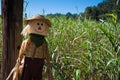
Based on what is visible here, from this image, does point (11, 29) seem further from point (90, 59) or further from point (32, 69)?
point (90, 59)

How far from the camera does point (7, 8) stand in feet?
11.8

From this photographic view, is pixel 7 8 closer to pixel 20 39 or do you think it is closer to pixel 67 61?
pixel 20 39

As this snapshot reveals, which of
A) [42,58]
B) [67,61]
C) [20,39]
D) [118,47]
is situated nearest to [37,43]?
[42,58]

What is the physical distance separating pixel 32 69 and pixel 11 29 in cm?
54

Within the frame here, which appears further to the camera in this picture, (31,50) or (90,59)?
(90,59)

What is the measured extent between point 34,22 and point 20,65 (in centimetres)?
37

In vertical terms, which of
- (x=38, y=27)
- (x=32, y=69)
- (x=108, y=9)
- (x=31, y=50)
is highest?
(x=108, y=9)

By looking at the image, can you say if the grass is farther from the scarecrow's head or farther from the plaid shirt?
the scarecrow's head

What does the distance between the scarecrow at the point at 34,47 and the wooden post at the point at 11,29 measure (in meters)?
0.41

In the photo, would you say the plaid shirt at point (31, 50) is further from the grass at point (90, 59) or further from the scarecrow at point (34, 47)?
the grass at point (90, 59)

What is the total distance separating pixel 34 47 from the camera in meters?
3.15

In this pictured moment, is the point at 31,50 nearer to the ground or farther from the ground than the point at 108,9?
nearer to the ground

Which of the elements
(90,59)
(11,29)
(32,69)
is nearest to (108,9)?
(90,59)

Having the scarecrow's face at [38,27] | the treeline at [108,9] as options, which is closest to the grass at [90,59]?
the treeline at [108,9]
